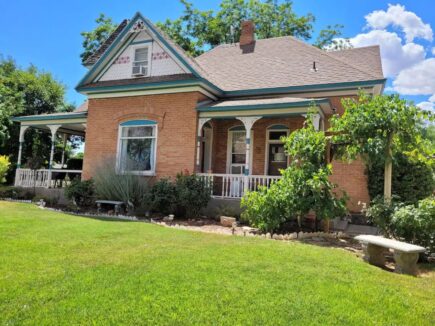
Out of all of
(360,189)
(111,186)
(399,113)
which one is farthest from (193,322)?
(360,189)

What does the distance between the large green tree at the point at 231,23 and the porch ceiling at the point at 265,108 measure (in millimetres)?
16063

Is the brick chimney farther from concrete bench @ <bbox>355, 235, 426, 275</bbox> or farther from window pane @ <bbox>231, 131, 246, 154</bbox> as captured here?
concrete bench @ <bbox>355, 235, 426, 275</bbox>

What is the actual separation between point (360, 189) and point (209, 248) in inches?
322

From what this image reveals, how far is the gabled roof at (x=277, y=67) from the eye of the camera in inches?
528

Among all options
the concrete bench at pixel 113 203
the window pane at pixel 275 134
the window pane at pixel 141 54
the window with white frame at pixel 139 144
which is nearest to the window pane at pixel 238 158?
the window pane at pixel 275 134

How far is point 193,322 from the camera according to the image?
3.54 meters

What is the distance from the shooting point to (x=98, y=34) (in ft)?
93.7

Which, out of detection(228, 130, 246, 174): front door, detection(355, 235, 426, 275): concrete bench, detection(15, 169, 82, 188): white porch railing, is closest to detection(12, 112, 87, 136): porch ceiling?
detection(15, 169, 82, 188): white porch railing

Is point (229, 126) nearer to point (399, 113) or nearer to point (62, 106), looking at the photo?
point (399, 113)

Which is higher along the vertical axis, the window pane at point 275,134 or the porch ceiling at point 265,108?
the porch ceiling at point 265,108

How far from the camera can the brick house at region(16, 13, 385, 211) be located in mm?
12773

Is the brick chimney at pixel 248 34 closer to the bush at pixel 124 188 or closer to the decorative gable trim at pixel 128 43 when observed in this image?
the decorative gable trim at pixel 128 43

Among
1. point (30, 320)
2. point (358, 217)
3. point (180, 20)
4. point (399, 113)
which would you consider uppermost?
point (180, 20)

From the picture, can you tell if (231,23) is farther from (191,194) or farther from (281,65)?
(191,194)
